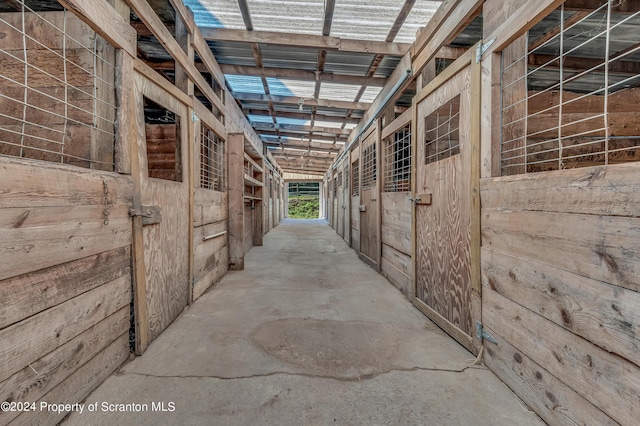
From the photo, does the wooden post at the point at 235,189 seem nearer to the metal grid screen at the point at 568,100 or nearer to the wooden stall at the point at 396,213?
the wooden stall at the point at 396,213

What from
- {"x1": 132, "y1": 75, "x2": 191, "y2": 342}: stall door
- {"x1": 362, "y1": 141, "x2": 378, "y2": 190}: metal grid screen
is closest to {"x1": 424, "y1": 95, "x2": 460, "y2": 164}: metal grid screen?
{"x1": 362, "y1": 141, "x2": 378, "y2": 190}: metal grid screen

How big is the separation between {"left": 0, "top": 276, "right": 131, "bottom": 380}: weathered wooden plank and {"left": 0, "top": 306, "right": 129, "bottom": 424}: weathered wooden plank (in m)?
0.03

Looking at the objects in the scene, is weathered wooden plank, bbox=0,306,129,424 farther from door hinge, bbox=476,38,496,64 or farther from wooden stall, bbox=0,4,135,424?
door hinge, bbox=476,38,496,64

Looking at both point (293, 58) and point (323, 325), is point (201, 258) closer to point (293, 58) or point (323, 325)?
point (323, 325)

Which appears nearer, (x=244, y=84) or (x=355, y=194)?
(x=244, y=84)

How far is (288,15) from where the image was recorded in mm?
2756

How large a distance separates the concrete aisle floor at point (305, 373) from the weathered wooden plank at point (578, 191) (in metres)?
1.00

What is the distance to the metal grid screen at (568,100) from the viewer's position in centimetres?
158

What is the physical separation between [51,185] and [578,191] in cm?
221

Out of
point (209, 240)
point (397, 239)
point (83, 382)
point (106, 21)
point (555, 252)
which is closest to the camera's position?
point (555, 252)

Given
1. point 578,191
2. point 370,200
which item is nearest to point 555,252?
point 578,191

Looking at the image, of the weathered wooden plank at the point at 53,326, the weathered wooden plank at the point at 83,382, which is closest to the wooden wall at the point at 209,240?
the weathered wooden plank at the point at 83,382

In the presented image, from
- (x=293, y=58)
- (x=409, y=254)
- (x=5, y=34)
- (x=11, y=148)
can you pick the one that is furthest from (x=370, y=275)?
(x=5, y=34)

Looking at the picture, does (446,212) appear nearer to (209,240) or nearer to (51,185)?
(51,185)
